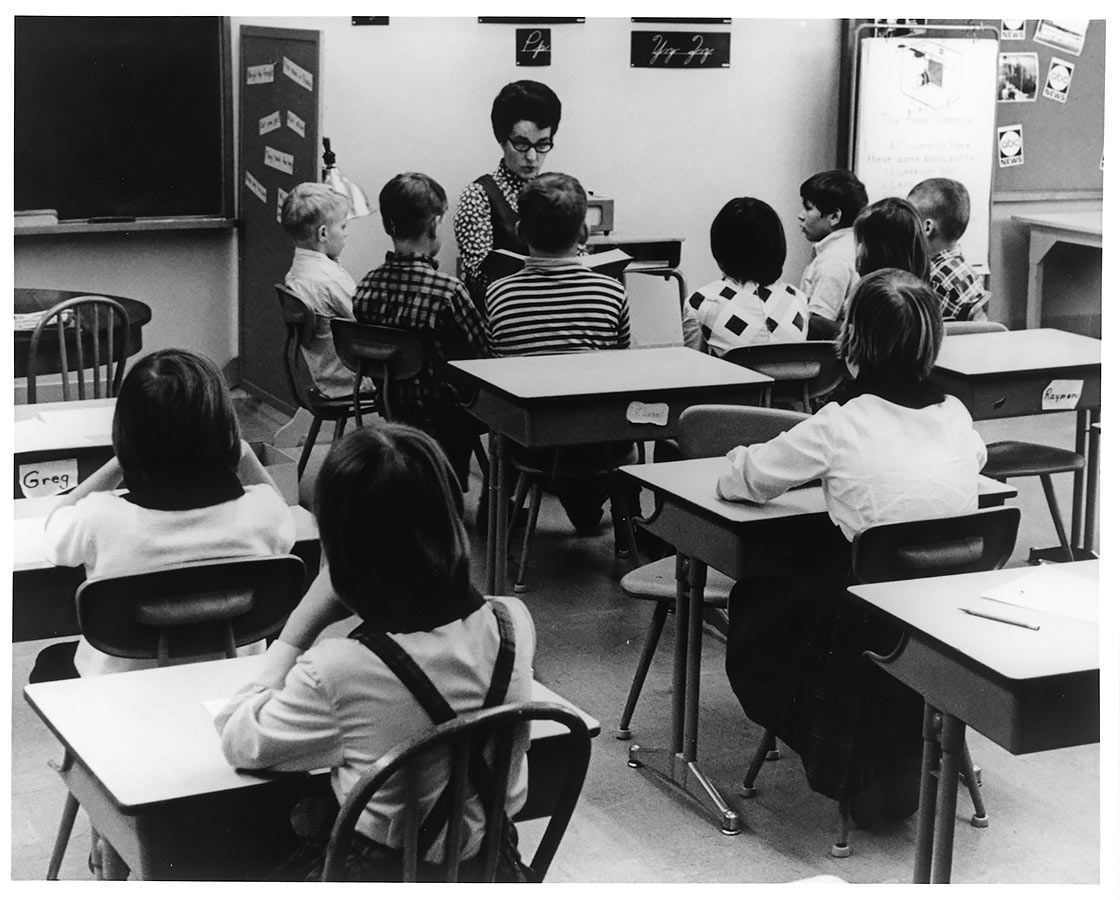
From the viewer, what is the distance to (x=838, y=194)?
5.00m

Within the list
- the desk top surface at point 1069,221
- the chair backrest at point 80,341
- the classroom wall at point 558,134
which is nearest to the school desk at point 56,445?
the chair backrest at point 80,341

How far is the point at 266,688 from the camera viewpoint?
1868 millimetres

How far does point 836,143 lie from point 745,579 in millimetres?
4885

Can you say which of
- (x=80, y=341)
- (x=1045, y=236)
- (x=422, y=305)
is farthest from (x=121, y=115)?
(x=1045, y=236)

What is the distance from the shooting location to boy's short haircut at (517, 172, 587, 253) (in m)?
4.24

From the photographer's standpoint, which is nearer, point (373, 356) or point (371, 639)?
point (371, 639)

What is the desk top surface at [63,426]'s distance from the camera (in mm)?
3305

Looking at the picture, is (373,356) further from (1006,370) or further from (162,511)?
(162,511)

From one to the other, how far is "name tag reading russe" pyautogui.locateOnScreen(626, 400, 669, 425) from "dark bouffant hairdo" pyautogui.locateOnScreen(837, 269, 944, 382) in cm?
92

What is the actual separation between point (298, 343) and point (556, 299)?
109cm

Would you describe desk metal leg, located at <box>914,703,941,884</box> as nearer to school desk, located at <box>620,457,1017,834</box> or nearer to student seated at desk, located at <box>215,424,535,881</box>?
school desk, located at <box>620,457,1017,834</box>

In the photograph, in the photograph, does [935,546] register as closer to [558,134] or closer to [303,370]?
[303,370]

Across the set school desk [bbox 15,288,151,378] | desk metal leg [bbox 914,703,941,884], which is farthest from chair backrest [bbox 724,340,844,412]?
school desk [bbox 15,288,151,378]
